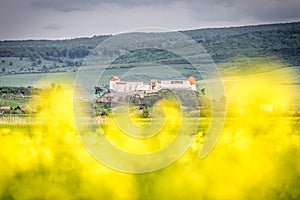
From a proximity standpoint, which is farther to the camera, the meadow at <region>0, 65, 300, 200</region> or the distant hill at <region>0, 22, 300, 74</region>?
the distant hill at <region>0, 22, 300, 74</region>

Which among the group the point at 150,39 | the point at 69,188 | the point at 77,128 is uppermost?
the point at 150,39

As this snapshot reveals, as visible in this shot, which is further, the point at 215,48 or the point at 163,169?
the point at 215,48

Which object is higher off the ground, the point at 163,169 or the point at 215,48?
the point at 215,48

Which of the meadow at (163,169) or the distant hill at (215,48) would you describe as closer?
the meadow at (163,169)

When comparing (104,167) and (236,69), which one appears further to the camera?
(236,69)

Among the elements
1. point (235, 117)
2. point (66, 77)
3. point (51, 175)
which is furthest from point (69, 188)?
point (66, 77)

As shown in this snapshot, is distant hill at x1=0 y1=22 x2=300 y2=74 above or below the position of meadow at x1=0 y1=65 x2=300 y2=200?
above

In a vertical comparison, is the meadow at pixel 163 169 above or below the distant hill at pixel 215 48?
below

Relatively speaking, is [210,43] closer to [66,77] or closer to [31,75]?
[66,77]
